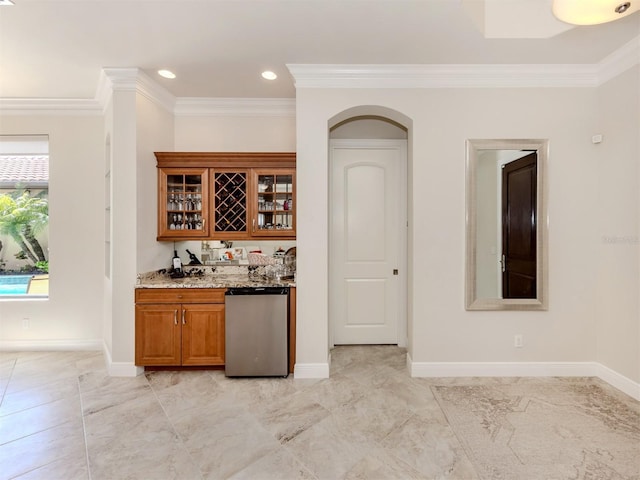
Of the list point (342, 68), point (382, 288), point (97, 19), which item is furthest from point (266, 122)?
point (382, 288)

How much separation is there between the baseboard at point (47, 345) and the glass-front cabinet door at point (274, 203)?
7.91ft

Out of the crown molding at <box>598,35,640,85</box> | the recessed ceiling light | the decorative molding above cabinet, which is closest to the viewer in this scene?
the crown molding at <box>598,35,640,85</box>

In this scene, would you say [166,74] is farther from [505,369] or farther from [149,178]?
[505,369]

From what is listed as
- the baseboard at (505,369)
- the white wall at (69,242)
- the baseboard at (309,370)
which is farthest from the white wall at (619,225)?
the white wall at (69,242)

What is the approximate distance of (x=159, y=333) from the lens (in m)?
3.06

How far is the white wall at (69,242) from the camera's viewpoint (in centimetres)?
370

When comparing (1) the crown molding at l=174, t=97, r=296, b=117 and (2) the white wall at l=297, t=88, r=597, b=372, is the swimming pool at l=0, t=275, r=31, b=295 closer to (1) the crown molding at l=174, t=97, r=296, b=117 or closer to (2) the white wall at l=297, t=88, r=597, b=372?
(1) the crown molding at l=174, t=97, r=296, b=117

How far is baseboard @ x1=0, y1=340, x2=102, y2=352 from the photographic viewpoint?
12.1 ft

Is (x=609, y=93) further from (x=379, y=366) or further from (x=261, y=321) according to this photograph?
(x=261, y=321)

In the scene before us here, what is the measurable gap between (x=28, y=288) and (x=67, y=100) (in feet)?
7.42

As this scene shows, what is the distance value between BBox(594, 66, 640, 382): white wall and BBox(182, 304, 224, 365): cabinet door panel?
3.55 m

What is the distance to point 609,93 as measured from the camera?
2873 mm

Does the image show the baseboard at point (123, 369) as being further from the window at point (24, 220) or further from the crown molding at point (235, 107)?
the crown molding at point (235, 107)

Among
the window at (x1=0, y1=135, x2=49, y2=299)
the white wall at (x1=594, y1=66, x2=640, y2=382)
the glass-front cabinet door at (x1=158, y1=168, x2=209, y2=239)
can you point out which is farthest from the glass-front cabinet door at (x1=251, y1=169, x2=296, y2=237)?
the white wall at (x1=594, y1=66, x2=640, y2=382)
